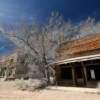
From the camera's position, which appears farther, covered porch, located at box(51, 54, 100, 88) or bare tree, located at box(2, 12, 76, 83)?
bare tree, located at box(2, 12, 76, 83)

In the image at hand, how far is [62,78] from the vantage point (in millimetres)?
17422

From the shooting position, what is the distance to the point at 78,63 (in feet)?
49.6

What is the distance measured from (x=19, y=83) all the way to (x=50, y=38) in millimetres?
6871

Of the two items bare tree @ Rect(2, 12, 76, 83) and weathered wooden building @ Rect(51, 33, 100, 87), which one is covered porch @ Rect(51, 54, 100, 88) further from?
bare tree @ Rect(2, 12, 76, 83)

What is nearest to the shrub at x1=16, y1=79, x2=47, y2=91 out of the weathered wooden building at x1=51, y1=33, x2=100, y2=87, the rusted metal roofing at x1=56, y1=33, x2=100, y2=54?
the weathered wooden building at x1=51, y1=33, x2=100, y2=87

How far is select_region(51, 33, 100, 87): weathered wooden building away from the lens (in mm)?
13527

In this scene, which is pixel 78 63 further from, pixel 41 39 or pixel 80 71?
pixel 41 39

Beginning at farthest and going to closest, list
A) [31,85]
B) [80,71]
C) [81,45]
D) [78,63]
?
[81,45], [80,71], [78,63], [31,85]

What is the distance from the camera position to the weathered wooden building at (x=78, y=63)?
1353cm

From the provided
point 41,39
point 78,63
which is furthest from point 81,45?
point 41,39

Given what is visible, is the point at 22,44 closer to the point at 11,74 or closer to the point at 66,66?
the point at 66,66

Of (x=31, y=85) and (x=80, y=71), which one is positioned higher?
(x=80, y=71)

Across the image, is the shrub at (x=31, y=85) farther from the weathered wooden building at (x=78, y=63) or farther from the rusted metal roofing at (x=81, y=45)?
the rusted metal roofing at (x=81, y=45)

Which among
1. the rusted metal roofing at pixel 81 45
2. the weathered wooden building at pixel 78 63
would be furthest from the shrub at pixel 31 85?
the rusted metal roofing at pixel 81 45
